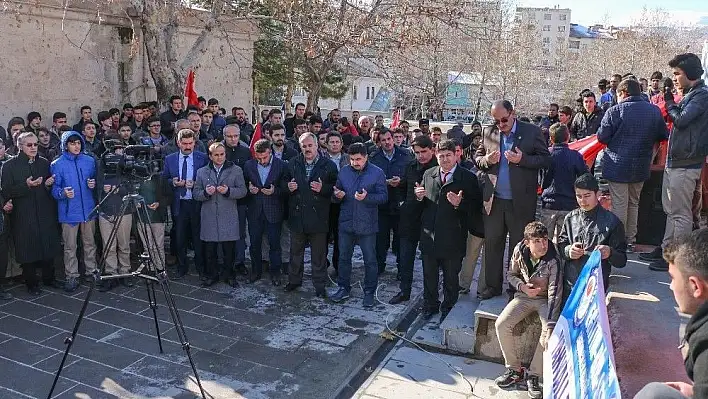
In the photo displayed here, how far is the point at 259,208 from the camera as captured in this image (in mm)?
7156

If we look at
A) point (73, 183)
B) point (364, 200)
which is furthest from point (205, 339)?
point (73, 183)

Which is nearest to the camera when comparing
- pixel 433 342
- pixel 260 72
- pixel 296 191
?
pixel 433 342

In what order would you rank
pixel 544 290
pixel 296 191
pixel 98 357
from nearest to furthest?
pixel 544 290
pixel 98 357
pixel 296 191

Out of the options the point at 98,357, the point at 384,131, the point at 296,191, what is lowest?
the point at 98,357

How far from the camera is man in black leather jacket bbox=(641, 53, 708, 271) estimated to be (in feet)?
18.1

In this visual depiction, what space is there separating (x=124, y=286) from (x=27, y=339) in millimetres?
1592

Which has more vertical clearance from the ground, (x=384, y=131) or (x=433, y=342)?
(x=384, y=131)

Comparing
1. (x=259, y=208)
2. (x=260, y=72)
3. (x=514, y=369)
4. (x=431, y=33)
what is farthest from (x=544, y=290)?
(x=260, y=72)

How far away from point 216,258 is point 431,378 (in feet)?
10.8

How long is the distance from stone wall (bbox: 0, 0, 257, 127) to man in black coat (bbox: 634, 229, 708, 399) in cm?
990

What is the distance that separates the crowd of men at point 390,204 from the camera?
5.02 m

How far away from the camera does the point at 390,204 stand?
24.1 feet

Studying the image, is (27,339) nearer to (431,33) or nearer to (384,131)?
(384,131)

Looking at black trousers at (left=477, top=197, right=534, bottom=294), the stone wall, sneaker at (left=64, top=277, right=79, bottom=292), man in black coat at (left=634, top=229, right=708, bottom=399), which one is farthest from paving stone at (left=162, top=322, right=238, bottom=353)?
the stone wall
